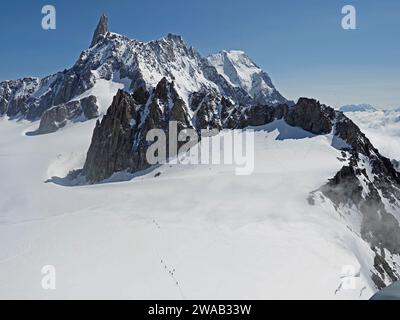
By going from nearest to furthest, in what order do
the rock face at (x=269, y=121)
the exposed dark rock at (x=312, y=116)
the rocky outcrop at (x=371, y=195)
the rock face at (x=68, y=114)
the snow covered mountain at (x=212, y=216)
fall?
the snow covered mountain at (x=212, y=216)
the rocky outcrop at (x=371, y=195)
the rock face at (x=269, y=121)
the exposed dark rock at (x=312, y=116)
the rock face at (x=68, y=114)

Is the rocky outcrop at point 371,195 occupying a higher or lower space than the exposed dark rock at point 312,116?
lower

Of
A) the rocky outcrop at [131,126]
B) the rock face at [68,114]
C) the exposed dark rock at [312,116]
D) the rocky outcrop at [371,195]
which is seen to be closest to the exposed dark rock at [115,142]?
the rocky outcrop at [131,126]

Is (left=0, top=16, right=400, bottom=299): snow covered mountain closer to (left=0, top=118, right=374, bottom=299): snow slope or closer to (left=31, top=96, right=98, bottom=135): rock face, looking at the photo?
(left=0, top=118, right=374, bottom=299): snow slope

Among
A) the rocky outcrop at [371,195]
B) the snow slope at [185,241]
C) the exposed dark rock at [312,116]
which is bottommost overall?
the rocky outcrop at [371,195]

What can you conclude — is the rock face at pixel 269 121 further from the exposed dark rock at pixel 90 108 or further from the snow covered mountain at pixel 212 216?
the exposed dark rock at pixel 90 108

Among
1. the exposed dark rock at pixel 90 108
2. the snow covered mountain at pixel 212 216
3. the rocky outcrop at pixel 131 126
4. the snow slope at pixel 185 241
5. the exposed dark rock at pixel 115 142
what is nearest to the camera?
the snow slope at pixel 185 241

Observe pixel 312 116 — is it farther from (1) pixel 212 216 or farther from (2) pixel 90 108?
(2) pixel 90 108
